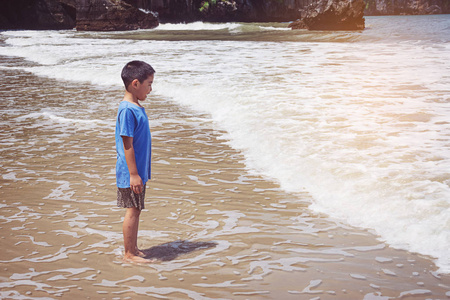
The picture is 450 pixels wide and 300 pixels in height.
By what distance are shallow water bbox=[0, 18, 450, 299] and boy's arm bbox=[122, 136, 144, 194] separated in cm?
59

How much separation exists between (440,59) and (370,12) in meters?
121

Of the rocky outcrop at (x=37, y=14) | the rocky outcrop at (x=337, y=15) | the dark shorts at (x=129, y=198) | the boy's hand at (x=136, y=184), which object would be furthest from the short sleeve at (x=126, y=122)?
the rocky outcrop at (x=37, y=14)

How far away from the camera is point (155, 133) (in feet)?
23.6

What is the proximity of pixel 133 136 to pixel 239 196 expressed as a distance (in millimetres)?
1716

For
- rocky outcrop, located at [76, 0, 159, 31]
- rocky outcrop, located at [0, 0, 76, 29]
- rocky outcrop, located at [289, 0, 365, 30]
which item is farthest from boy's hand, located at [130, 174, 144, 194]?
rocky outcrop, located at [0, 0, 76, 29]

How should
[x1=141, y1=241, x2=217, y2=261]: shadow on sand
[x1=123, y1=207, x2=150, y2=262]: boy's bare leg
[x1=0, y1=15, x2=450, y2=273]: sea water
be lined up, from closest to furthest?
1. [x1=123, y1=207, x2=150, y2=262]: boy's bare leg
2. [x1=141, y1=241, x2=217, y2=261]: shadow on sand
3. [x1=0, y1=15, x2=450, y2=273]: sea water

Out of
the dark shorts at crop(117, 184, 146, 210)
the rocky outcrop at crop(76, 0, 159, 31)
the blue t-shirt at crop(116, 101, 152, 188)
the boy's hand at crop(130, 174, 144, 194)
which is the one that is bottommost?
the dark shorts at crop(117, 184, 146, 210)

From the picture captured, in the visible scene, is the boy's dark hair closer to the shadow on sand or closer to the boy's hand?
the boy's hand

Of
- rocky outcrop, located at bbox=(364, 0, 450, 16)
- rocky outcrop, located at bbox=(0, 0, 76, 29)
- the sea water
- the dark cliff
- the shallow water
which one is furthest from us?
rocky outcrop, located at bbox=(364, 0, 450, 16)

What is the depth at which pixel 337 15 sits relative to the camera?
128 feet

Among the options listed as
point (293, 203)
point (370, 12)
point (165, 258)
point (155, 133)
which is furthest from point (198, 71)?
point (370, 12)

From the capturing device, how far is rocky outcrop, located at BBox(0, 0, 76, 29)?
5834 cm

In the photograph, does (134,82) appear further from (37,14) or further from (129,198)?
(37,14)

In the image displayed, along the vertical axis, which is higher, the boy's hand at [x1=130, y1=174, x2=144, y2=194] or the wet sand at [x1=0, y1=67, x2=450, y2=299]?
the boy's hand at [x1=130, y1=174, x2=144, y2=194]
